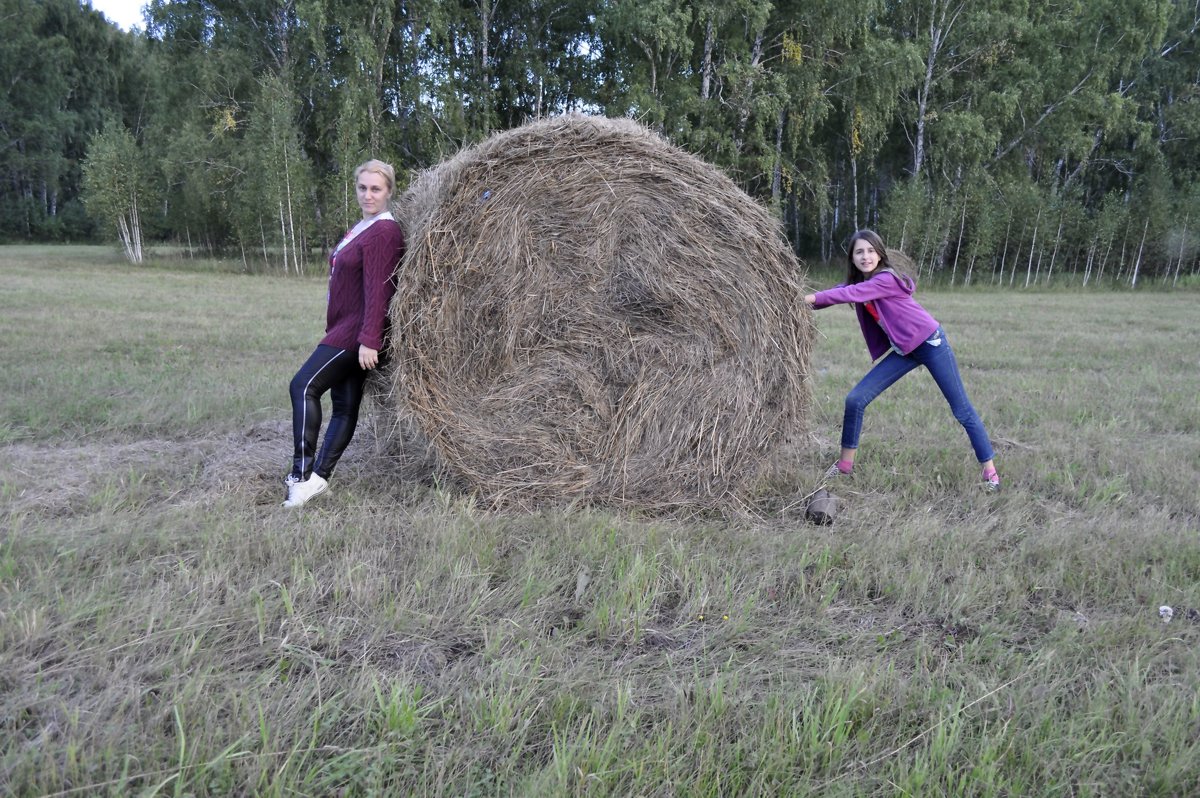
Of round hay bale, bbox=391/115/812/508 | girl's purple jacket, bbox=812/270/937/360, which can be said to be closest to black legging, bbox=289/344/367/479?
round hay bale, bbox=391/115/812/508

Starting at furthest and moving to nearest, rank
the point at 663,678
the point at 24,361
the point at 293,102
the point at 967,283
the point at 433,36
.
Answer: the point at 967,283
the point at 293,102
the point at 433,36
the point at 24,361
the point at 663,678

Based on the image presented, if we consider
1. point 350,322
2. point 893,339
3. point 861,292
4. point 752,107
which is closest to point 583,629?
point 350,322

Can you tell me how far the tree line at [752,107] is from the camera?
2244 cm

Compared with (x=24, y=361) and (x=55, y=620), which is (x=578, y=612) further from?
(x=24, y=361)

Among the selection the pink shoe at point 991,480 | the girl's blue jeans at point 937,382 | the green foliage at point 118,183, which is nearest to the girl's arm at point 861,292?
the girl's blue jeans at point 937,382

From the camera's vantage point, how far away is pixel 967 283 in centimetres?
2662

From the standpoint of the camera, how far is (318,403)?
169 inches

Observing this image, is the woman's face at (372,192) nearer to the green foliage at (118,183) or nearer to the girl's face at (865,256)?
the girl's face at (865,256)

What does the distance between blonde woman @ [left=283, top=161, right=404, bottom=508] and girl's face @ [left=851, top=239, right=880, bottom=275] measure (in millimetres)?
2831

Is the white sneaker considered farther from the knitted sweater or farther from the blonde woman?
the knitted sweater

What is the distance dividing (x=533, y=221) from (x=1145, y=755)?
12.0 ft

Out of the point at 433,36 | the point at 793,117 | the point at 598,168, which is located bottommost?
the point at 598,168

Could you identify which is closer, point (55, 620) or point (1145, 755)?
point (1145, 755)

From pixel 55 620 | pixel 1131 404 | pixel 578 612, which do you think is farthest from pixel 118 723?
pixel 1131 404
